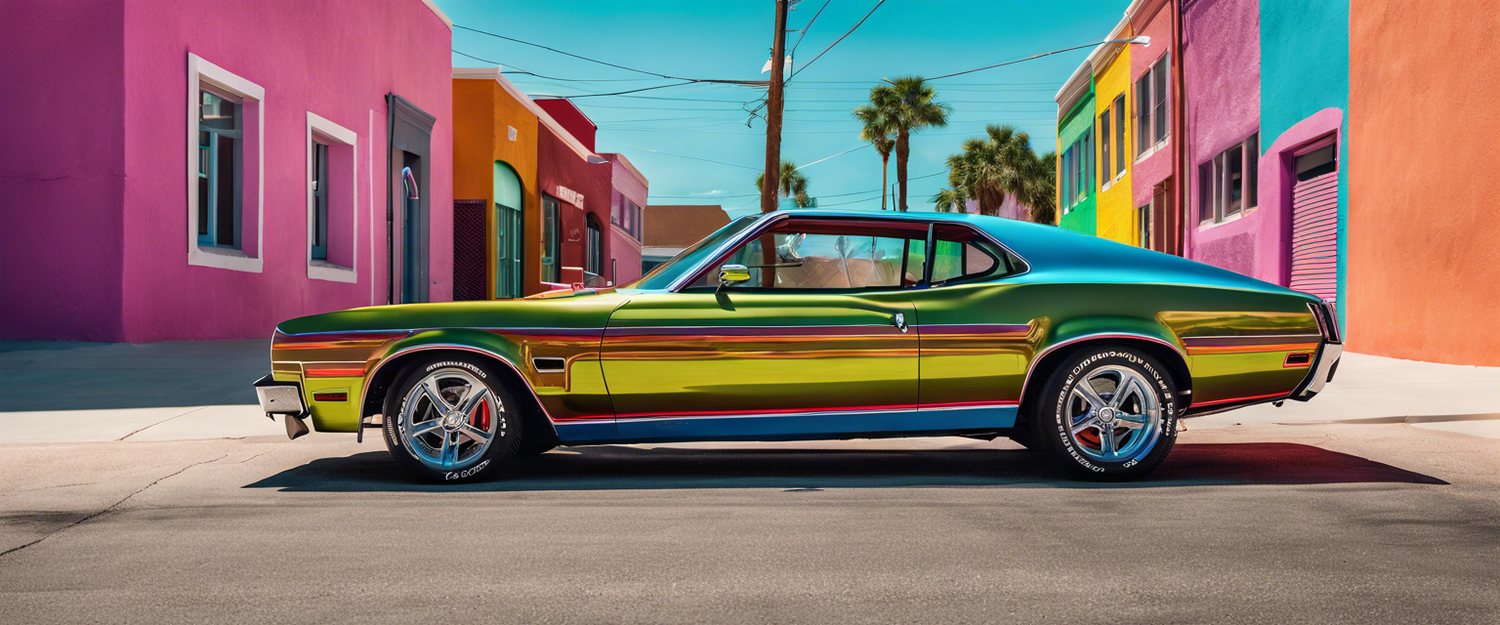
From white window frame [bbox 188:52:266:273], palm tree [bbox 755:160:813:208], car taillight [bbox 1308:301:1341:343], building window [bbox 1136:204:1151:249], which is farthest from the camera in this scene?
palm tree [bbox 755:160:813:208]

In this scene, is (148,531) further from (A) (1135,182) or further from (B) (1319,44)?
(A) (1135,182)

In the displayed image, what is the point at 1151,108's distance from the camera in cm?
2464

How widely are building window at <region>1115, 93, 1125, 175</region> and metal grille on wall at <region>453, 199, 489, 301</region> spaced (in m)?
14.6

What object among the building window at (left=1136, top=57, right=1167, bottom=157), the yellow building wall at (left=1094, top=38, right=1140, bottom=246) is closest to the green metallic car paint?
the building window at (left=1136, top=57, right=1167, bottom=157)

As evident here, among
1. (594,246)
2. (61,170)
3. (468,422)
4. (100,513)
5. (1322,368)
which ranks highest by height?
(594,246)

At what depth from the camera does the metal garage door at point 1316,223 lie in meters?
15.1

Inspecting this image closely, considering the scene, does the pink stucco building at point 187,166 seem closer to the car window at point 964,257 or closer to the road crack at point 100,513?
the road crack at point 100,513

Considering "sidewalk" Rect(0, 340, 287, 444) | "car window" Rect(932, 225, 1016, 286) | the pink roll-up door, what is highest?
the pink roll-up door

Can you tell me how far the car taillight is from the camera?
5.84 metres

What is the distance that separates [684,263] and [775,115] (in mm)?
14124

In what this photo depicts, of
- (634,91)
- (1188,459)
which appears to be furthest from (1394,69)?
(634,91)

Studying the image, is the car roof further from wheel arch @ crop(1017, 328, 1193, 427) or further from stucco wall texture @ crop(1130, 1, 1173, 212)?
stucco wall texture @ crop(1130, 1, 1173, 212)

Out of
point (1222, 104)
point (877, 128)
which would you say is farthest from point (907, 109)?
point (1222, 104)

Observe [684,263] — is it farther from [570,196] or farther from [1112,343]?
[570,196]
